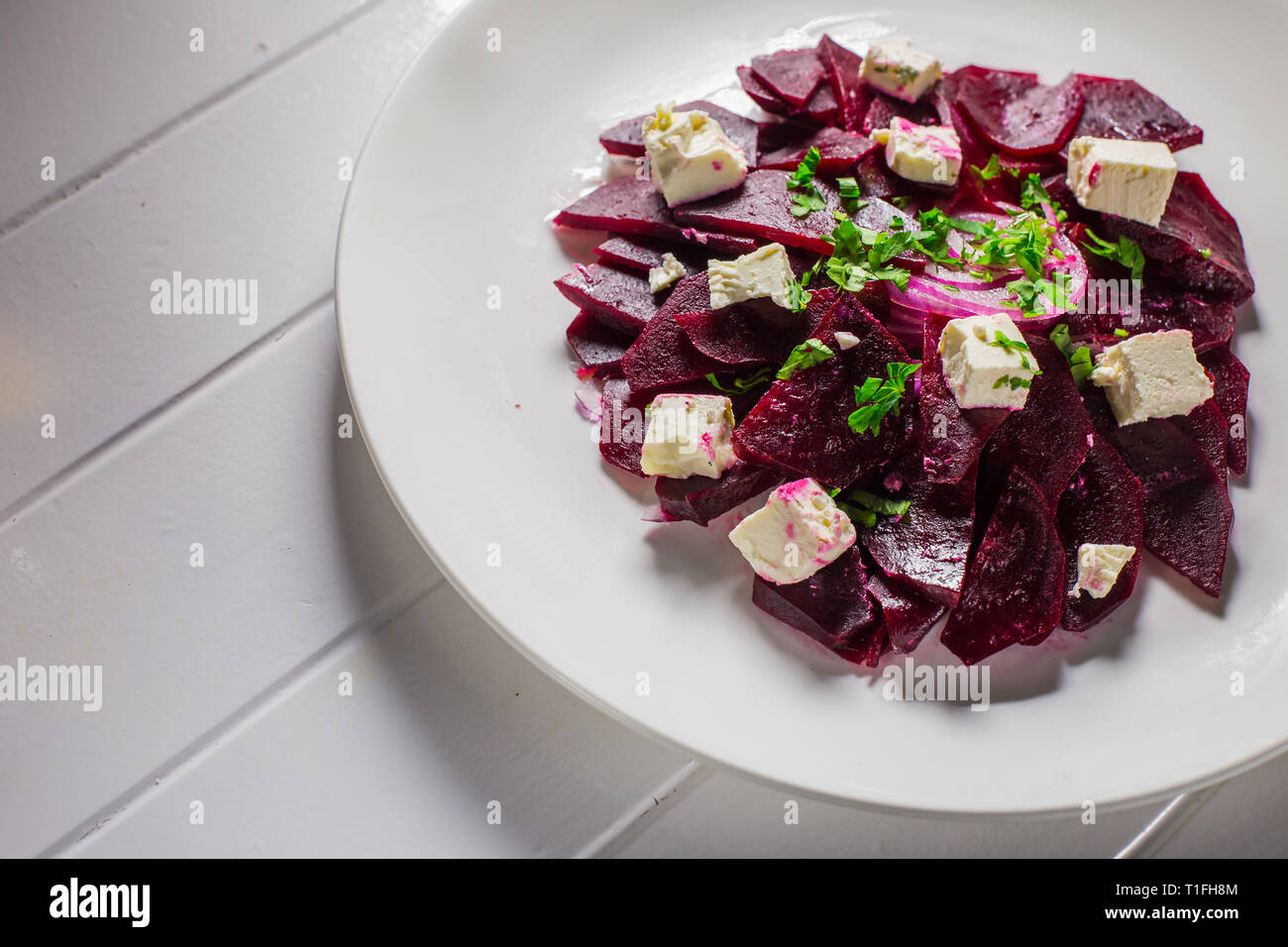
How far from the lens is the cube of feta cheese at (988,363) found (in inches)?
64.3

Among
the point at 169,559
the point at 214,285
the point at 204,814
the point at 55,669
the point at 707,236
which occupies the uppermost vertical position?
the point at 707,236

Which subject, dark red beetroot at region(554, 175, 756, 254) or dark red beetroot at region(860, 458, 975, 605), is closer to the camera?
dark red beetroot at region(860, 458, 975, 605)

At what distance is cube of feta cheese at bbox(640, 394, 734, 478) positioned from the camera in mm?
1692

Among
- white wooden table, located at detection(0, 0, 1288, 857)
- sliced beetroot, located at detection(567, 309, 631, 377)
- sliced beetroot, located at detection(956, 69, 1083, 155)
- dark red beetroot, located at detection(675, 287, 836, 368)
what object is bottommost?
white wooden table, located at detection(0, 0, 1288, 857)

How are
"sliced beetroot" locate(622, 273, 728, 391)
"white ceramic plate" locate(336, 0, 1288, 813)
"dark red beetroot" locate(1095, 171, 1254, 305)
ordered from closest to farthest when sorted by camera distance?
1. "white ceramic plate" locate(336, 0, 1288, 813)
2. "sliced beetroot" locate(622, 273, 728, 391)
3. "dark red beetroot" locate(1095, 171, 1254, 305)

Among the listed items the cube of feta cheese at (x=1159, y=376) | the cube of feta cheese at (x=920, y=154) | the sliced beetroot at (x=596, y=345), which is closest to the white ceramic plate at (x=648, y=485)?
the sliced beetroot at (x=596, y=345)

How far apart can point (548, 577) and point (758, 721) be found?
0.42 meters

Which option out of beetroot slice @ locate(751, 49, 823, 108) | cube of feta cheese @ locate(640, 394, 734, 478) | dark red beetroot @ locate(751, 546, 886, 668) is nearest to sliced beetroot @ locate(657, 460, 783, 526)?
cube of feta cheese @ locate(640, 394, 734, 478)

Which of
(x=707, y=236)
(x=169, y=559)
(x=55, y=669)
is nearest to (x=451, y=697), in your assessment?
(x=169, y=559)

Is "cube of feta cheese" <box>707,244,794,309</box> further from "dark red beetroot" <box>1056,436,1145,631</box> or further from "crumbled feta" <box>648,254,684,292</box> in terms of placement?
"dark red beetroot" <box>1056,436,1145,631</box>

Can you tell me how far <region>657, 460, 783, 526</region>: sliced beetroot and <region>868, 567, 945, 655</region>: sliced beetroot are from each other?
26cm

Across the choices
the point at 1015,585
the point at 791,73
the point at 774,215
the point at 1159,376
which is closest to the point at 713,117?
the point at 791,73

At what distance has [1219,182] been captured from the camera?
7.04 ft
